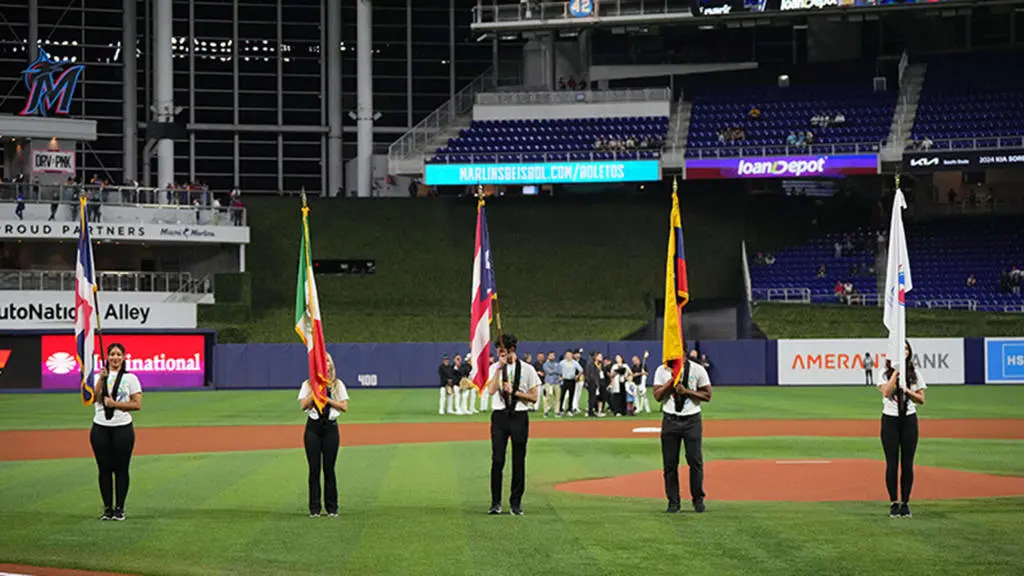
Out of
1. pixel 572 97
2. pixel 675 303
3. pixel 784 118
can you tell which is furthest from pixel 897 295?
pixel 572 97

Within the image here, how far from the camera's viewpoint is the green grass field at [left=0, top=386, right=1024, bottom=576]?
1263 centimetres

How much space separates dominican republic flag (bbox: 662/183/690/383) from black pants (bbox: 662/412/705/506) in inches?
24.0

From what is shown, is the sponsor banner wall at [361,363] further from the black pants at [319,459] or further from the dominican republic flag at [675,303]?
the black pants at [319,459]

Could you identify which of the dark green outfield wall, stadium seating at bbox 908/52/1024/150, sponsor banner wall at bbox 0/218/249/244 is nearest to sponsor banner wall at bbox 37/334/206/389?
sponsor banner wall at bbox 0/218/249/244

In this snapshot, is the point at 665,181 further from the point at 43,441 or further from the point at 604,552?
the point at 604,552

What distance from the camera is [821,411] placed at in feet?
127

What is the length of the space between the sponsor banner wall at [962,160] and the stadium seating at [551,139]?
1107cm

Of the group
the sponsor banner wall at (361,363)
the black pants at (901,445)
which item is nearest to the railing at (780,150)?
the sponsor banner wall at (361,363)

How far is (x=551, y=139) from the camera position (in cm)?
6225

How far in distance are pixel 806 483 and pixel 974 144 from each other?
4113 cm

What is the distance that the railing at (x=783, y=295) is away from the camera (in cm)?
5675

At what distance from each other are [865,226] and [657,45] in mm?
13726

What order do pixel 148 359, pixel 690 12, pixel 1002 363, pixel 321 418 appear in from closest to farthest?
pixel 321 418, pixel 1002 363, pixel 148 359, pixel 690 12

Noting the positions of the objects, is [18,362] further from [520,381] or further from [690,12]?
[520,381]
